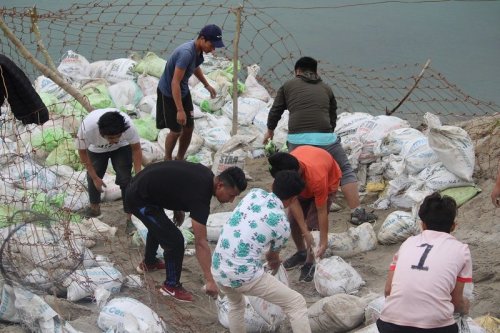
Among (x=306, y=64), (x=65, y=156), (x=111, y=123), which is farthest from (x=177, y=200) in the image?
(x=65, y=156)

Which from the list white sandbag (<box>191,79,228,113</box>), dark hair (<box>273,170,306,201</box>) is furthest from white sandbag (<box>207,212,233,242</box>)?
white sandbag (<box>191,79,228,113</box>)

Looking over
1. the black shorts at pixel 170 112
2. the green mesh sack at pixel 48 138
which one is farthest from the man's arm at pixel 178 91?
the green mesh sack at pixel 48 138

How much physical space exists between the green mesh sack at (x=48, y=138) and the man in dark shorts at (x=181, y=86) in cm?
97

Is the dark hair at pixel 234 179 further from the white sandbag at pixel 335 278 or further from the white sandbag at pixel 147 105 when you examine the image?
the white sandbag at pixel 147 105

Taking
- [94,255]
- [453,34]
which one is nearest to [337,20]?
[453,34]

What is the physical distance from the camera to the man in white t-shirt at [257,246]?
3705 mm

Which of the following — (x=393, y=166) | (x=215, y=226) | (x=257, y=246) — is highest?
(x=257, y=246)

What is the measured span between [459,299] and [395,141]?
329cm

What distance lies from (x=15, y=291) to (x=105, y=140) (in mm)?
1666

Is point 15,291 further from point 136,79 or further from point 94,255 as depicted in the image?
point 136,79

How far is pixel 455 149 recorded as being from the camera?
19.1 ft

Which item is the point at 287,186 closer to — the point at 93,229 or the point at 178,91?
the point at 93,229

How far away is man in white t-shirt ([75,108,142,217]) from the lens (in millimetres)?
5164

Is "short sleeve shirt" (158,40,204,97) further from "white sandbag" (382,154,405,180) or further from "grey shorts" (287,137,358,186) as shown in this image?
"white sandbag" (382,154,405,180)
